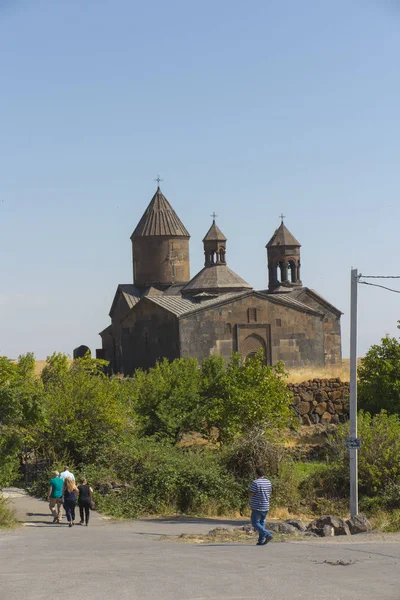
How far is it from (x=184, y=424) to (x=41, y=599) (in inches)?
681

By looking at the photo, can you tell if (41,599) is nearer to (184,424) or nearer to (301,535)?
(301,535)

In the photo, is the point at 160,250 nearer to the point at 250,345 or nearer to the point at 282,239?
the point at 282,239

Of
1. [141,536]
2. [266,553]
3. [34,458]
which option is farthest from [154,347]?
[266,553]

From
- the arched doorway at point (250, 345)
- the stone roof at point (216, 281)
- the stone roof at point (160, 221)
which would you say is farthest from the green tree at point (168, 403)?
the stone roof at point (160, 221)

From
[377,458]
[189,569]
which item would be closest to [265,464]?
[377,458]

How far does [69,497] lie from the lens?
1722 centimetres

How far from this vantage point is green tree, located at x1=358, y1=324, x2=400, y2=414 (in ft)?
86.2

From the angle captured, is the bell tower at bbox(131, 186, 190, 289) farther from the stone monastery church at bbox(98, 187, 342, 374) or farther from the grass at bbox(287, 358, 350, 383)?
the grass at bbox(287, 358, 350, 383)

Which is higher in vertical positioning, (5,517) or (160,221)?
(160,221)

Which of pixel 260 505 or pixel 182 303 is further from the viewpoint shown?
pixel 182 303

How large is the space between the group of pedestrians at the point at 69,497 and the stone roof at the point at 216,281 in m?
31.0

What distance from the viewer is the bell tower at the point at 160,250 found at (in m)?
51.2

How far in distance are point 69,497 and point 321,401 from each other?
15.1m

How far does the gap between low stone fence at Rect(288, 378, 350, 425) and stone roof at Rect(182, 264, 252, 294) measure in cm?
1801
